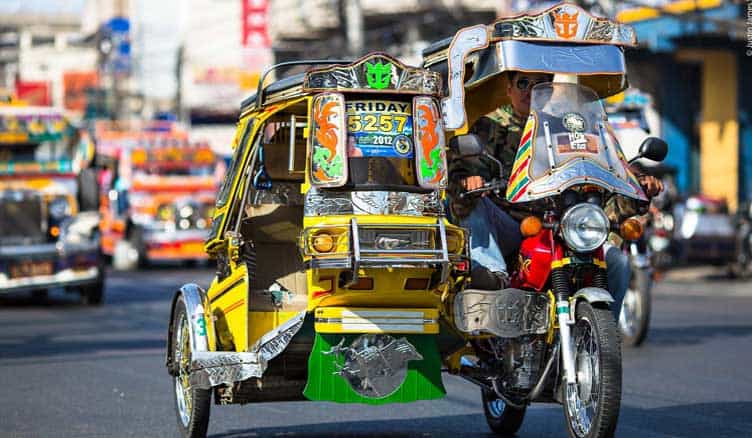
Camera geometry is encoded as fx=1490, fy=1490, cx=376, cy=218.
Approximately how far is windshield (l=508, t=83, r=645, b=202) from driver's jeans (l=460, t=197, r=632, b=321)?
513 millimetres

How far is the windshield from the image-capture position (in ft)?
25.0

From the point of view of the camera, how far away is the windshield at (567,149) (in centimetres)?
762

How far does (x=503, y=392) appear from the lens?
7.89m

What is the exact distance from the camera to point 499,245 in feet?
28.3

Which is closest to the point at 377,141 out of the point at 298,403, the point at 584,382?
the point at 584,382

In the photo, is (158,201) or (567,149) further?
(158,201)

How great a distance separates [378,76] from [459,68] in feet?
1.79

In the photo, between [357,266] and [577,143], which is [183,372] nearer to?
[357,266]

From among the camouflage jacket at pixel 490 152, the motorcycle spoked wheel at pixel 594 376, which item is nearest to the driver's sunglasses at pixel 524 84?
the camouflage jacket at pixel 490 152

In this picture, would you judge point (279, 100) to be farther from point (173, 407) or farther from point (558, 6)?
point (173, 407)

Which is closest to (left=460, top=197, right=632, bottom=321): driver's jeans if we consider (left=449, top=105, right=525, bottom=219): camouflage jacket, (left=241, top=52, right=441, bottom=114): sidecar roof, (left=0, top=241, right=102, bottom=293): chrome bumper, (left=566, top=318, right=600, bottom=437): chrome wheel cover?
(left=449, top=105, right=525, bottom=219): camouflage jacket

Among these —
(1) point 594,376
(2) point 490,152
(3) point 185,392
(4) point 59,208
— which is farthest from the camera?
(4) point 59,208

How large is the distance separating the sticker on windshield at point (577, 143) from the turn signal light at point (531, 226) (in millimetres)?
380

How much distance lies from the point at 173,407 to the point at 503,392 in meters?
3.25
